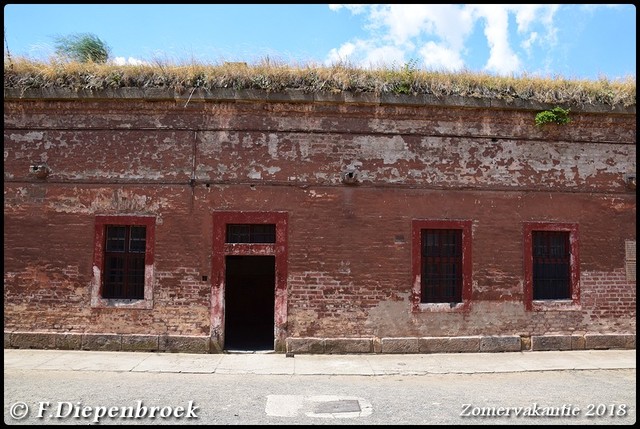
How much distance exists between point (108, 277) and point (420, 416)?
742 cm

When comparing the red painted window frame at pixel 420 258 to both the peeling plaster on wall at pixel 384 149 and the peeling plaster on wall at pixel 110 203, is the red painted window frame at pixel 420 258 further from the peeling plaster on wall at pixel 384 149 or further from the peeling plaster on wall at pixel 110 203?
the peeling plaster on wall at pixel 110 203

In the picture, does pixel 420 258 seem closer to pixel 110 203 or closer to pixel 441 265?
pixel 441 265

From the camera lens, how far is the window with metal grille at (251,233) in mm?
10242

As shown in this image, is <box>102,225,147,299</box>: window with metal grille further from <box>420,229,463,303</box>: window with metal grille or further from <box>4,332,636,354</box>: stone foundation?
<box>420,229,463,303</box>: window with metal grille

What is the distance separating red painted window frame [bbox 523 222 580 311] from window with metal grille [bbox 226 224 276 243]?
18.7ft

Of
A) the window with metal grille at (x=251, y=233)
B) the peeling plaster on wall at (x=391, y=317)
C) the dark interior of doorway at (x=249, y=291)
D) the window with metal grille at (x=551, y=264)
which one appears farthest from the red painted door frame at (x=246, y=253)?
the window with metal grille at (x=551, y=264)

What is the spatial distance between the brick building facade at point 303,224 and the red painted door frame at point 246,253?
0.03 metres

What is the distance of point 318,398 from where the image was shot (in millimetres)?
6938

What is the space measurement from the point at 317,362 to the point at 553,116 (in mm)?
7612

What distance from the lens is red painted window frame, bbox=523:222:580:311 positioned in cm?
1045

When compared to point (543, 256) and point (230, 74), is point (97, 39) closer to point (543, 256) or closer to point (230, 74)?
point (230, 74)

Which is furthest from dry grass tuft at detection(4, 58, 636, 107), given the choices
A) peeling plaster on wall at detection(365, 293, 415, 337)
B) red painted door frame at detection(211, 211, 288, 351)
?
peeling plaster on wall at detection(365, 293, 415, 337)

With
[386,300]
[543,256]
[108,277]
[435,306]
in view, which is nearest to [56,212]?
[108,277]
